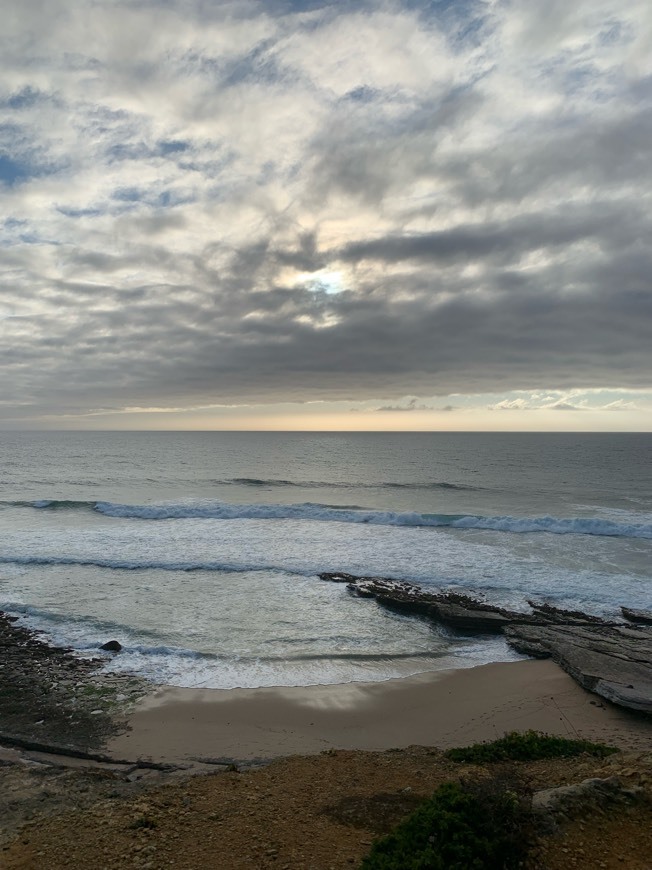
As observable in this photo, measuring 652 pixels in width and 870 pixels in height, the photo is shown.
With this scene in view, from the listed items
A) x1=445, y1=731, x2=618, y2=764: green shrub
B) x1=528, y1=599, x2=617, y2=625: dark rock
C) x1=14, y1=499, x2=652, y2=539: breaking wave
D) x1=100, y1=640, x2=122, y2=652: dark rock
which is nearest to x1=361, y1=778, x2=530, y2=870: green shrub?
x1=445, y1=731, x2=618, y2=764: green shrub

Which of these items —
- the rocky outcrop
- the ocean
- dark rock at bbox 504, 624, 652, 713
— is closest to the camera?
the rocky outcrop

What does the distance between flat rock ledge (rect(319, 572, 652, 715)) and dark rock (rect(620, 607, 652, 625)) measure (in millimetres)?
152

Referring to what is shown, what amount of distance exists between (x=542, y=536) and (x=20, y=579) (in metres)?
27.2

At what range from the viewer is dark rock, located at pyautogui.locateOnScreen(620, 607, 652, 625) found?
18.7 m

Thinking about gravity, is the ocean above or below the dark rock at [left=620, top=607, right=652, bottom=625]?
below

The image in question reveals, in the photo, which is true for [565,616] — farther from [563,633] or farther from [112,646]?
[112,646]

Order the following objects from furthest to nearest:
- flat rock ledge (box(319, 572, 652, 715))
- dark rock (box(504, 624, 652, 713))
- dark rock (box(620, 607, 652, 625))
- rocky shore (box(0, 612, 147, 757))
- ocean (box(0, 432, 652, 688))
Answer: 1. dark rock (box(620, 607, 652, 625))
2. ocean (box(0, 432, 652, 688))
3. flat rock ledge (box(319, 572, 652, 715))
4. dark rock (box(504, 624, 652, 713))
5. rocky shore (box(0, 612, 147, 757))

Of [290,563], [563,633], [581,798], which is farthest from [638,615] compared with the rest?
[581,798]

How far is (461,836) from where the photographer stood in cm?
589

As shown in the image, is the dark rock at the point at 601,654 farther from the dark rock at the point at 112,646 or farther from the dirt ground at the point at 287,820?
the dark rock at the point at 112,646

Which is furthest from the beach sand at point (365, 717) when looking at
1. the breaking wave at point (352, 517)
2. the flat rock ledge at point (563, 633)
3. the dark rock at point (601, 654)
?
the breaking wave at point (352, 517)

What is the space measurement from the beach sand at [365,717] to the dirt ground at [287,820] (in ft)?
5.05

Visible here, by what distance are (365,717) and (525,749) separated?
146 inches

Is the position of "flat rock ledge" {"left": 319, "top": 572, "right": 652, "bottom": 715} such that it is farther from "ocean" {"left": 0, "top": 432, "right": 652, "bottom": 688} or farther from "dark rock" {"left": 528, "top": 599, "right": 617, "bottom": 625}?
"ocean" {"left": 0, "top": 432, "right": 652, "bottom": 688}
